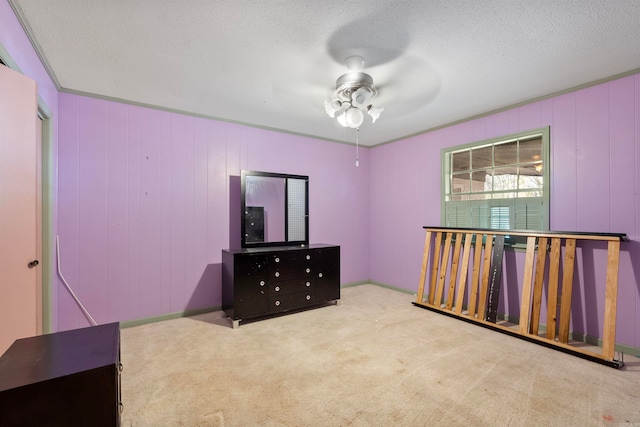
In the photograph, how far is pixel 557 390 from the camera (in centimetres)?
201

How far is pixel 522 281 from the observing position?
10.6 ft

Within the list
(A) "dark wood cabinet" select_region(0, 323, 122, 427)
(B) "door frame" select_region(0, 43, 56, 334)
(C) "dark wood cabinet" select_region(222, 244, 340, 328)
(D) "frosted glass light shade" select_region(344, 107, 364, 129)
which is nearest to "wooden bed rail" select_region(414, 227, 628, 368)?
(C) "dark wood cabinet" select_region(222, 244, 340, 328)

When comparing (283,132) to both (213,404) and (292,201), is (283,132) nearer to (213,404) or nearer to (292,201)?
(292,201)

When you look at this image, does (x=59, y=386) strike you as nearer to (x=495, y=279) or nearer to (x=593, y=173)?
(x=495, y=279)

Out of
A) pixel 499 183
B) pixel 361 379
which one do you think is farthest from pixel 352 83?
pixel 361 379

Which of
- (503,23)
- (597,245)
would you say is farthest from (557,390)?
(503,23)

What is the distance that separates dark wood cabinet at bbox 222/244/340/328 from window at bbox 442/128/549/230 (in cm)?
179

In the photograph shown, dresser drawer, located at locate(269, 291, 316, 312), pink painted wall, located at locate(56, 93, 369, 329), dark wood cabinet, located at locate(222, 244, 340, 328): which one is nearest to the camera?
pink painted wall, located at locate(56, 93, 369, 329)

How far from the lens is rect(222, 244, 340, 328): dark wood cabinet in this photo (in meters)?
3.25

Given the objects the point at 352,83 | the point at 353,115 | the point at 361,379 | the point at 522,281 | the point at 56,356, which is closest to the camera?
the point at 56,356

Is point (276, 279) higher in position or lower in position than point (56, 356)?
lower

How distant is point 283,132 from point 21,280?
3288mm

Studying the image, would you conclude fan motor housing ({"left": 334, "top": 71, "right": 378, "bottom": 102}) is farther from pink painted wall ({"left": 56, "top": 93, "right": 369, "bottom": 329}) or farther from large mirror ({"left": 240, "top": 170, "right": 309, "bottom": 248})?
pink painted wall ({"left": 56, "top": 93, "right": 369, "bottom": 329})

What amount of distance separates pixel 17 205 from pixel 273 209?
8.52 ft
